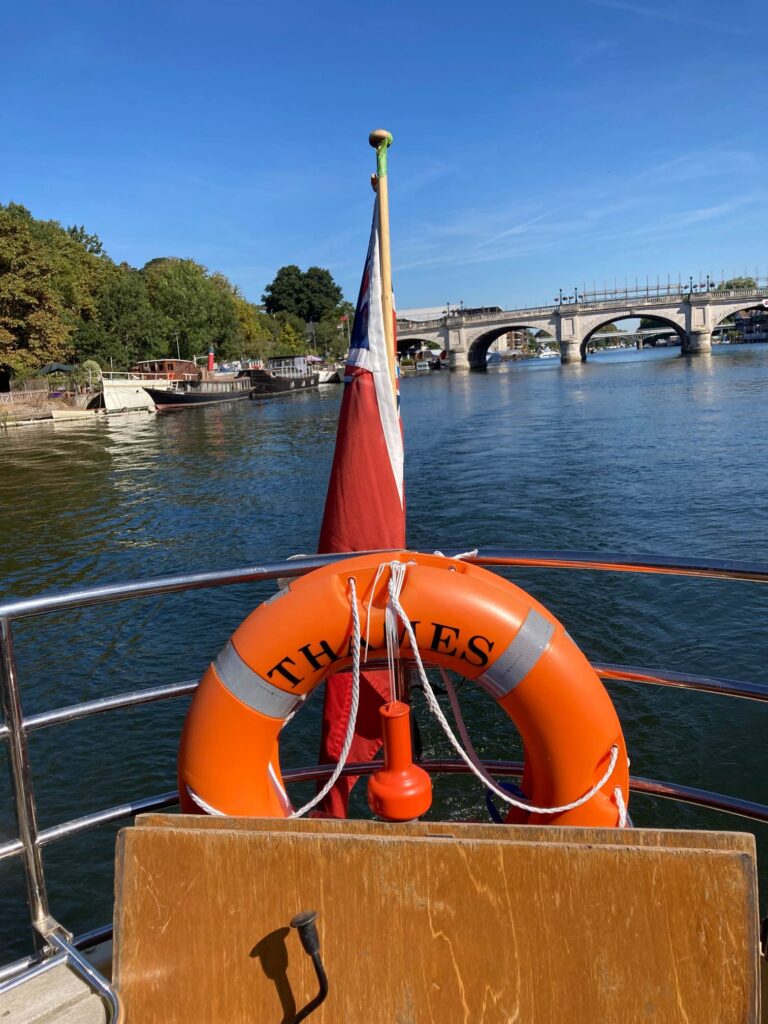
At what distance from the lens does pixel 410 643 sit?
6.07 feet

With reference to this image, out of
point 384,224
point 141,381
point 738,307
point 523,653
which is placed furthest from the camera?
point 738,307

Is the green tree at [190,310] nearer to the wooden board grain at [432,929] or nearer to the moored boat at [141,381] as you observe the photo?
the moored boat at [141,381]

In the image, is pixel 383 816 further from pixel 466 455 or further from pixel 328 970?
pixel 466 455

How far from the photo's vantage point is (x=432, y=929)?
4.98 feet

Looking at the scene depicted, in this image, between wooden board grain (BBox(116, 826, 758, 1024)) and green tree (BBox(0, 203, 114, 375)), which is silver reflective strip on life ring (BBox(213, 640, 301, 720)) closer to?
wooden board grain (BBox(116, 826, 758, 1024))

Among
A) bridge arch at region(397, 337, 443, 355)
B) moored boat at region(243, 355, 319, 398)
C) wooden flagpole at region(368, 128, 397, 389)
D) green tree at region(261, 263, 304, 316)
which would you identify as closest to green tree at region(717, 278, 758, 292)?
bridge arch at region(397, 337, 443, 355)

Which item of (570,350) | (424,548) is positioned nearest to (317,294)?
(570,350)

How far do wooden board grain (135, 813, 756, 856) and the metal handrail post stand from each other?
1.18 ft

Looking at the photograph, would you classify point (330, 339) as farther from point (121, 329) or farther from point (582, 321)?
point (121, 329)

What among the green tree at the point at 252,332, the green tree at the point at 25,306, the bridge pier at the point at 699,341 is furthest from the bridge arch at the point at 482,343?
the green tree at the point at 25,306

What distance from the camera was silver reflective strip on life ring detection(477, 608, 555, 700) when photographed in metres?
1.85

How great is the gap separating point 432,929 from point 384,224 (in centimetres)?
231

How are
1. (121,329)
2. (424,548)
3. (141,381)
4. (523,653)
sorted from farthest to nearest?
1. (121,329)
2. (141,381)
3. (424,548)
4. (523,653)

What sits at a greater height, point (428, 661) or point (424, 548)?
point (428, 661)
